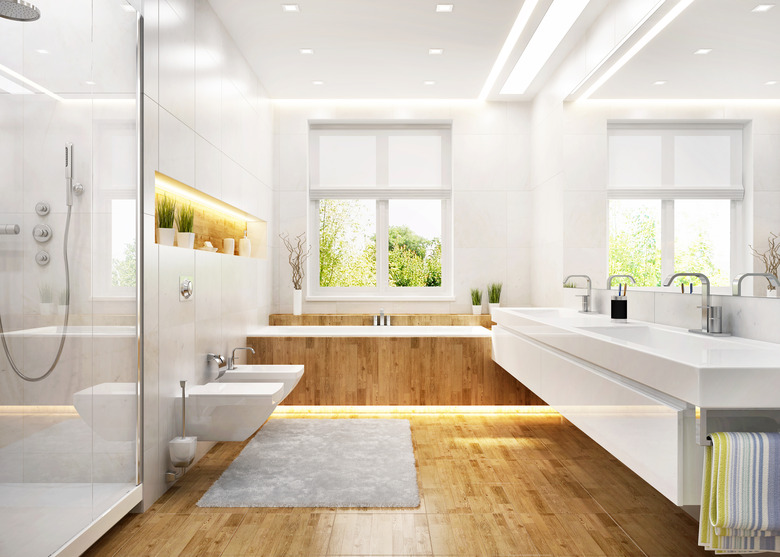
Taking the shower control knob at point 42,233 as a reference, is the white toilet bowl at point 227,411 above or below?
below

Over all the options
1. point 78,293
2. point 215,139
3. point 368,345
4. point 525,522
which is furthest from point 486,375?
point 78,293

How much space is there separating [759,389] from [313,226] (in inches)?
163

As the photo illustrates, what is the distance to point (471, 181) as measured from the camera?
4.94 m

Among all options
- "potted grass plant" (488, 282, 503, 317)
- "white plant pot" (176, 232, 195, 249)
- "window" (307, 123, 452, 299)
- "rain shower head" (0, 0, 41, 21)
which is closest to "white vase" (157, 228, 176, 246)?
"white plant pot" (176, 232, 195, 249)

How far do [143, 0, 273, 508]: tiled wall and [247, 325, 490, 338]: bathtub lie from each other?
0.82 ft

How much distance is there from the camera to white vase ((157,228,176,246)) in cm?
275

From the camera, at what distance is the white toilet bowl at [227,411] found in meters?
2.73

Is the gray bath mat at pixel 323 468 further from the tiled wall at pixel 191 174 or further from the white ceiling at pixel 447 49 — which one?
the white ceiling at pixel 447 49

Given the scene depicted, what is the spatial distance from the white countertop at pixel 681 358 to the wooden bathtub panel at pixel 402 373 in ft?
3.50

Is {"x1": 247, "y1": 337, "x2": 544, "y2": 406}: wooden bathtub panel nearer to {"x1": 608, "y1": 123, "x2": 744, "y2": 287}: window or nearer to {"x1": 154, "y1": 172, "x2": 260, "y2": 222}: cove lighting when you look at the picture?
{"x1": 154, "y1": 172, "x2": 260, "y2": 222}: cove lighting

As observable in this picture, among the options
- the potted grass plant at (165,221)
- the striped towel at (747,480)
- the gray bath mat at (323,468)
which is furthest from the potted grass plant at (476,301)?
the striped towel at (747,480)

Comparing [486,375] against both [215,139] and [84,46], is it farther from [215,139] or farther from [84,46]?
[84,46]

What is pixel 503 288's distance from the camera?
4.98 m

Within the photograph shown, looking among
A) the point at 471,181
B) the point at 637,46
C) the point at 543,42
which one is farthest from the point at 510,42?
the point at 471,181
